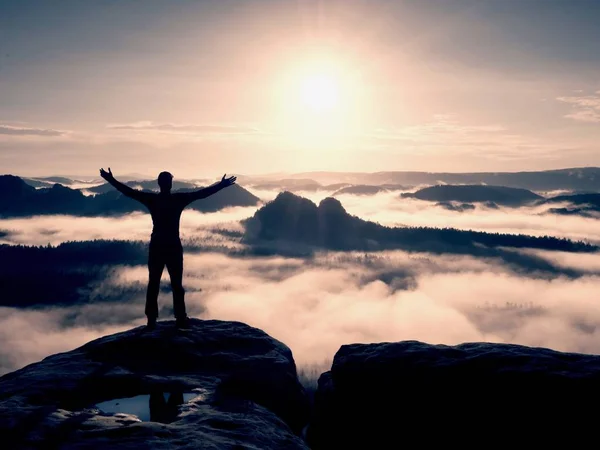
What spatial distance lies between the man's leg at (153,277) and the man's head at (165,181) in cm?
196

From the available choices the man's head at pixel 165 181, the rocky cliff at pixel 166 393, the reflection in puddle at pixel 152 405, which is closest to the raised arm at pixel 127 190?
the man's head at pixel 165 181

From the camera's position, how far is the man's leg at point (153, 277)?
1420cm

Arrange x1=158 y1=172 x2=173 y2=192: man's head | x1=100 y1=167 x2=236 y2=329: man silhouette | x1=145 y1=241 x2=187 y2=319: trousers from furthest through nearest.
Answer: x1=145 y1=241 x2=187 y2=319: trousers < x1=100 y1=167 x2=236 y2=329: man silhouette < x1=158 y1=172 x2=173 y2=192: man's head

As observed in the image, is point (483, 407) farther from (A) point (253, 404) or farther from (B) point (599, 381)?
(A) point (253, 404)

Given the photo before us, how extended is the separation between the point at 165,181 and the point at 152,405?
6707mm

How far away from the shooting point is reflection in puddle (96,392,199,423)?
9289mm

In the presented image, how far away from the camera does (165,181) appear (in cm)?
1385

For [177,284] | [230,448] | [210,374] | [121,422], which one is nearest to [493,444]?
[230,448]

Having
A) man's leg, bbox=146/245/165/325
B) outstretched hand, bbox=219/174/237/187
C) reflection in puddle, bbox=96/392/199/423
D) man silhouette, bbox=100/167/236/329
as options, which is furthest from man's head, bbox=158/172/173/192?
reflection in puddle, bbox=96/392/199/423

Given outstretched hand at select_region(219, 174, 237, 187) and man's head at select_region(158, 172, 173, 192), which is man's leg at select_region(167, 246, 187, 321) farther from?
outstretched hand at select_region(219, 174, 237, 187)

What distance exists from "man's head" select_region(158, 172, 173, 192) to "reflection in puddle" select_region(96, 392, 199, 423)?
6225 mm

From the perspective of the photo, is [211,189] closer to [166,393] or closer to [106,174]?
[106,174]

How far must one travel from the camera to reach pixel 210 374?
39.5 feet

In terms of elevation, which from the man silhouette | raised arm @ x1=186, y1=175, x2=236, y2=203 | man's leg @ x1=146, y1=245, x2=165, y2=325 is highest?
raised arm @ x1=186, y1=175, x2=236, y2=203
